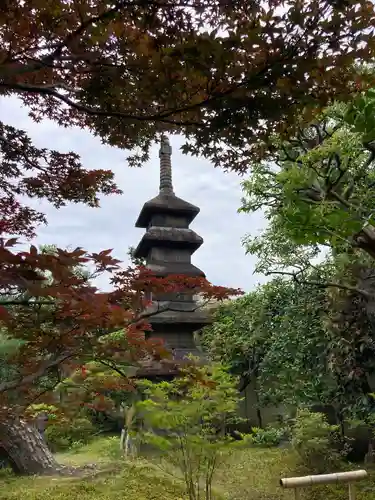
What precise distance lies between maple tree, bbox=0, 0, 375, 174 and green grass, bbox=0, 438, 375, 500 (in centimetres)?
368

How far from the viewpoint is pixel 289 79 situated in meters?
1.41

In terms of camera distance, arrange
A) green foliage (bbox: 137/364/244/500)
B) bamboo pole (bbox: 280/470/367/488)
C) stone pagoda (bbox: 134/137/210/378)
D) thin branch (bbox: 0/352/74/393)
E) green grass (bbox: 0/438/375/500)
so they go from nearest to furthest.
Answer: thin branch (bbox: 0/352/74/393)
bamboo pole (bbox: 280/470/367/488)
green foliage (bbox: 137/364/244/500)
green grass (bbox: 0/438/375/500)
stone pagoda (bbox: 134/137/210/378)

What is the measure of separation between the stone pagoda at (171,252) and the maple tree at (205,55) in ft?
20.8

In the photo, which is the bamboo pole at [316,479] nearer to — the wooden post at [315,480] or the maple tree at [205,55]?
the wooden post at [315,480]

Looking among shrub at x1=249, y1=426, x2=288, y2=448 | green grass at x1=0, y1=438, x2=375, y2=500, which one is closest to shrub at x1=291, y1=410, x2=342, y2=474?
green grass at x1=0, y1=438, x2=375, y2=500

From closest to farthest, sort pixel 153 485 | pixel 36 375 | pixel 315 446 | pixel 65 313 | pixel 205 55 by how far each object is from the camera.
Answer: pixel 205 55
pixel 65 313
pixel 36 375
pixel 153 485
pixel 315 446

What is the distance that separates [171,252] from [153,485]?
4856mm

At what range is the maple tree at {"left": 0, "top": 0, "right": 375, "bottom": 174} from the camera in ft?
4.56

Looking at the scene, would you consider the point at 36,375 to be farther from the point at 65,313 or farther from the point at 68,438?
the point at 68,438

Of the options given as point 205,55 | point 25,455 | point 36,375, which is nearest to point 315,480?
point 36,375

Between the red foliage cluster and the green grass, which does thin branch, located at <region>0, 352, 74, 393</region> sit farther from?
the green grass

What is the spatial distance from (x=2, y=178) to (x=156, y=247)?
20.0 ft

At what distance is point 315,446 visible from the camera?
5965mm

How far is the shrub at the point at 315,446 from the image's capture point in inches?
238
